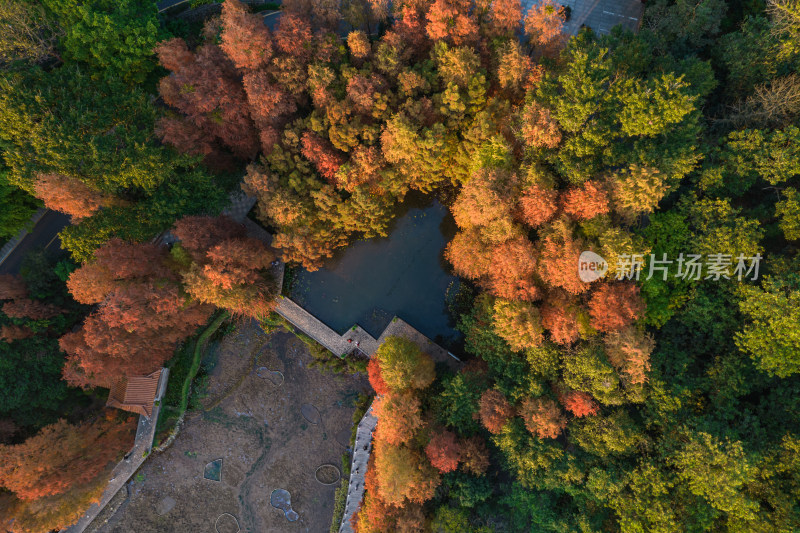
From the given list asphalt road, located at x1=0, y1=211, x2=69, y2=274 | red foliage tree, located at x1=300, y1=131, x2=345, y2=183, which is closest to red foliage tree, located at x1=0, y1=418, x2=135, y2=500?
asphalt road, located at x1=0, y1=211, x2=69, y2=274

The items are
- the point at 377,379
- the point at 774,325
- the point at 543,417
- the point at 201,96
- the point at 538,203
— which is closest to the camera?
the point at 774,325

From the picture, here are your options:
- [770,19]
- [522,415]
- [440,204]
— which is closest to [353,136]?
[440,204]

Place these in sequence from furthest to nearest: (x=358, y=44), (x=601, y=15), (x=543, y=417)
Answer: (x=601, y=15) < (x=358, y=44) < (x=543, y=417)

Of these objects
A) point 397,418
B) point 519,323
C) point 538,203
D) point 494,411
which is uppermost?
point 538,203

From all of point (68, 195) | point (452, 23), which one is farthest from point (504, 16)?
point (68, 195)

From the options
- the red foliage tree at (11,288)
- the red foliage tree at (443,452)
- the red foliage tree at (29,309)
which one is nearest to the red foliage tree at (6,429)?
the red foliage tree at (29,309)

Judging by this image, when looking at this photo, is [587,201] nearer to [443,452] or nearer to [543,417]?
[543,417]
